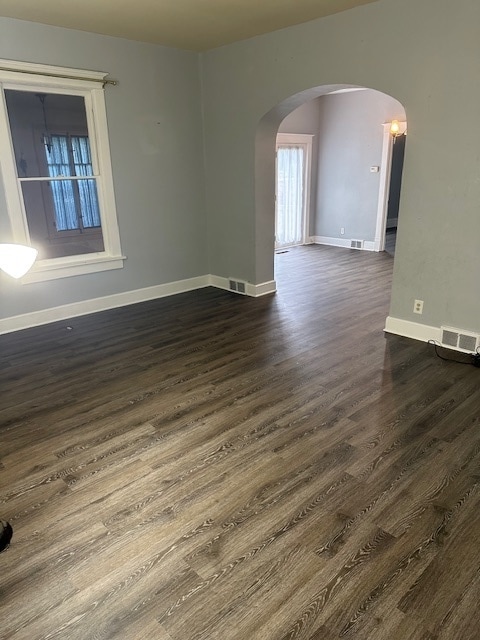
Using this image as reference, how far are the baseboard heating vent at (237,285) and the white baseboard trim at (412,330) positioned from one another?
1.91 meters

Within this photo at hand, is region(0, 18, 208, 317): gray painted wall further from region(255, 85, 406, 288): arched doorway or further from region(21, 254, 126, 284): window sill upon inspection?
region(255, 85, 406, 288): arched doorway

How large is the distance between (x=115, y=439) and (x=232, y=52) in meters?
4.14

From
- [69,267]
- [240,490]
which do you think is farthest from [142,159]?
[240,490]

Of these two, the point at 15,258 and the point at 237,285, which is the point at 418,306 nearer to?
the point at 237,285

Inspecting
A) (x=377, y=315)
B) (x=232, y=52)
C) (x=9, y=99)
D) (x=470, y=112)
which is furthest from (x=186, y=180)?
(x=470, y=112)

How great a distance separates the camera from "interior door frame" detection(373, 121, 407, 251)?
25.0 feet

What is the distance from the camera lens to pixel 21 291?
427 cm

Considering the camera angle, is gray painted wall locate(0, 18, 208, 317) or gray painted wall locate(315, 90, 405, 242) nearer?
gray painted wall locate(0, 18, 208, 317)

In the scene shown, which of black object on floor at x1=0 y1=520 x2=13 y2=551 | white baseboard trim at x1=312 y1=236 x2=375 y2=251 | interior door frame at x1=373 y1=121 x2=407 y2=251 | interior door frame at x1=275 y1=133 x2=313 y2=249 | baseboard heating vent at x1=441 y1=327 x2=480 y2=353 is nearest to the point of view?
black object on floor at x1=0 y1=520 x2=13 y2=551

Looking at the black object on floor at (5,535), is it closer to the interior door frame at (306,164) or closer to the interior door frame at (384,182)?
the interior door frame at (306,164)

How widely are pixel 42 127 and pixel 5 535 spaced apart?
3914 millimetres

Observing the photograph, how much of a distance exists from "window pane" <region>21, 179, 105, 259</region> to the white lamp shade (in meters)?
2.94

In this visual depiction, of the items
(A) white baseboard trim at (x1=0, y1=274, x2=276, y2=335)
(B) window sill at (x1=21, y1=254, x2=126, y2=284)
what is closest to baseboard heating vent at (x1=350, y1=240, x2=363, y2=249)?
(A) white baseboard trim at (x1=0, y1=274, x2=276, y2=335)

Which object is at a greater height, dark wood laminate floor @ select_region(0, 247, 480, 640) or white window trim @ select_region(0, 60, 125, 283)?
white window trim @ select_region(0, 60, 125, 283)
